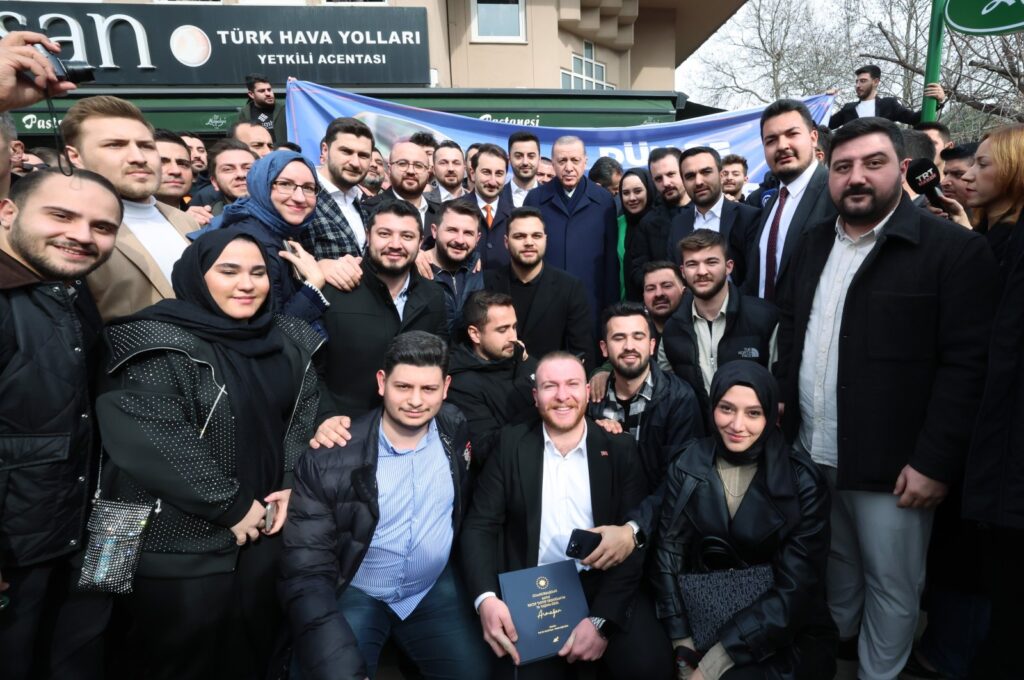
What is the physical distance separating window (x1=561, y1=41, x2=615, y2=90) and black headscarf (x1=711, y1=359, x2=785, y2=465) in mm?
14150

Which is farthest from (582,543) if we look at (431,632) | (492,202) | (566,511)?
(492,202)

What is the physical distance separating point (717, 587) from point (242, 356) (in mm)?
2237

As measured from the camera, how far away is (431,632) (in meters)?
2.85

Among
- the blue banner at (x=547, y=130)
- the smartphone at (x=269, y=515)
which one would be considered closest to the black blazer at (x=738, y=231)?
the smartphone at (x=269, y=515)

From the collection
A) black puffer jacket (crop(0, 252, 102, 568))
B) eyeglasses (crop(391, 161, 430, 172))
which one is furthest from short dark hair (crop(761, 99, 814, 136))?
black puffer jacket (crop(0, 252, 102, 568))

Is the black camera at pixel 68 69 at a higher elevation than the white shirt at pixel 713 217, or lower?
higher

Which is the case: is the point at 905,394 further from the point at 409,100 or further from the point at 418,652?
the point at 409,100

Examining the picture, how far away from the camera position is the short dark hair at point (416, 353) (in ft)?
9.19

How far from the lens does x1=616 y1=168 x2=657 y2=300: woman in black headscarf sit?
531 centimetres

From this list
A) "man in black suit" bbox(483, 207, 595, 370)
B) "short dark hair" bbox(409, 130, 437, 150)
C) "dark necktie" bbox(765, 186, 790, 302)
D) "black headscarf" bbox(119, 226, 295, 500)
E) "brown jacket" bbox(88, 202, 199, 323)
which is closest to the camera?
"black headscarf" bbox(119, 226, 295, 500)

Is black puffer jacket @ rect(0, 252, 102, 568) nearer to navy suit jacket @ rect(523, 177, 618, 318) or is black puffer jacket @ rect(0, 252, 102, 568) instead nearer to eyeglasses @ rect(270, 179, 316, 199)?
eyeglasses @ rect(270, 179, 316, 199)

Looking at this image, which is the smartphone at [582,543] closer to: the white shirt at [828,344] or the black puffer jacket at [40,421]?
the white shirt at [828,344]

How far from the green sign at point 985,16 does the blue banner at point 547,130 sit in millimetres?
3409

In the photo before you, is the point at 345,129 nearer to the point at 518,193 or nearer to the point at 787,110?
the point at 518,193
